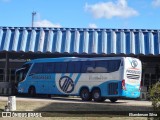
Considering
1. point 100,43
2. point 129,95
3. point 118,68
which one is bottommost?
point 129,95

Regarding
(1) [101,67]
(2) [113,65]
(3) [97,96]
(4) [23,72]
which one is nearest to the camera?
(2) [113,65]

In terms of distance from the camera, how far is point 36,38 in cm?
3759

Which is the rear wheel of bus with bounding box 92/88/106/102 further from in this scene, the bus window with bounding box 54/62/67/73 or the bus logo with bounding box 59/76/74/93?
the bus window with bounding box 54/62/67/73

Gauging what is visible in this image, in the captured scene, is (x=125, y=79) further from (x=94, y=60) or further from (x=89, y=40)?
(x=89, y=40)

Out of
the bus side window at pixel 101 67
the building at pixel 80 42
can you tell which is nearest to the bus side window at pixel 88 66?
the bus side window at pixel 101 67

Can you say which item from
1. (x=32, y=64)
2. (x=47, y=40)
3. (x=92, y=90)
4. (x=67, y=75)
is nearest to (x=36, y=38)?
(x=47, y=40)

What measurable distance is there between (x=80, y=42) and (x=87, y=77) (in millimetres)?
7707

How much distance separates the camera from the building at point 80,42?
118ft

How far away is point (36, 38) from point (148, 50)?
9.82 meters

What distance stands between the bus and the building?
11.7 ft

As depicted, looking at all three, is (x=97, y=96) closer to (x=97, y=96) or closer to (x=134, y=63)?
(x=97, y=96)

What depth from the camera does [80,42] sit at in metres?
36.9

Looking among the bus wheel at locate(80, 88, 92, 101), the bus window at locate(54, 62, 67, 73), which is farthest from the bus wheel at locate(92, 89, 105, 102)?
the bus window at locate(54, 62, 67, 73)

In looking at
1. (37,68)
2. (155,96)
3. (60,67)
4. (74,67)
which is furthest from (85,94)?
(155,96)
